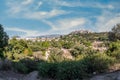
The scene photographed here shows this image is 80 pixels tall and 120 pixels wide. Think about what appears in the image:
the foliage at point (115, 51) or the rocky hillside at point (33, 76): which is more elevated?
the foliage at point (115, 51)

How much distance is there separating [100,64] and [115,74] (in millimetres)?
2279

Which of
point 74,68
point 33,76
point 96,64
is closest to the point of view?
point 74,68

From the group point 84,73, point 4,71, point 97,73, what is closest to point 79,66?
point 84,73

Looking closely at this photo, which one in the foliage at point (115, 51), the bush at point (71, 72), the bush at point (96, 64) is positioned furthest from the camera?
the foliage at point (115, 51)

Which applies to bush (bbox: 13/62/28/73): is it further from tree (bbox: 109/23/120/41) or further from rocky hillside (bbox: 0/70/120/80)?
tree (bbox: 109/23/120/41)

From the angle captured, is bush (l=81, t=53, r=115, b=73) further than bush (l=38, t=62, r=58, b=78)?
Yes

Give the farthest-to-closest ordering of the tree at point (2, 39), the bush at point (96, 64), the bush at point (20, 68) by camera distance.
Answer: the bush at point (20, 68) → the tree at point (2, 39) → the bush at point (96, 64)

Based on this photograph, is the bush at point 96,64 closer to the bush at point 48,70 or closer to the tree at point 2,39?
the bush at point 48,70

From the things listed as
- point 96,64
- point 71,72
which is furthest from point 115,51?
point 71,72

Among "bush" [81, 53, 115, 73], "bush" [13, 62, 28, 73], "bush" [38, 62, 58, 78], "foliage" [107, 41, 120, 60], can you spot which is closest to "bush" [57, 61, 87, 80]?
"bush" [38, 62, 58, 78]

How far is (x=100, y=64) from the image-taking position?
1784 cm

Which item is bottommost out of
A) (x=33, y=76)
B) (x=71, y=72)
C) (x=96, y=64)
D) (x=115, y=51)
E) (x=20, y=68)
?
(x=33, y=76)

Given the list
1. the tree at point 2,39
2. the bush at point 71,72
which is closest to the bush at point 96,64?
the bush at point 71,72

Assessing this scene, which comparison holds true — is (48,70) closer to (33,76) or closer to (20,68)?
(33,76)
